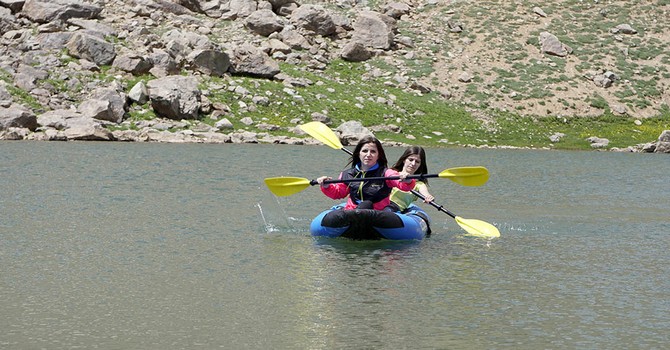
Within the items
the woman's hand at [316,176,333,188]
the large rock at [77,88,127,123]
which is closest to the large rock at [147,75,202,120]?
the large rock at [77,88,127,123]

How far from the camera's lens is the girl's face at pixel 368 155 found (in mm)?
15195

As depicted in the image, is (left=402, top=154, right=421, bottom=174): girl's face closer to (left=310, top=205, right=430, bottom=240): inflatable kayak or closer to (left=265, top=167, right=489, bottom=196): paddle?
(left=265, top=167, right=489, bottom=196): paddle

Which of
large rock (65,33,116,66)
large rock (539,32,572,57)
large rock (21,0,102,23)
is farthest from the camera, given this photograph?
large rock (539,32,572,57)

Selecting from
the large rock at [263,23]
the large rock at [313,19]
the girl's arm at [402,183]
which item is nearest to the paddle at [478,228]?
the girl's arm at [402,183]

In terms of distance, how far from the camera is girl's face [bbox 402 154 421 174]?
1573cm

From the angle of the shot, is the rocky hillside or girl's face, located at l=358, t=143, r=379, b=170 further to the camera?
the rocky hillside

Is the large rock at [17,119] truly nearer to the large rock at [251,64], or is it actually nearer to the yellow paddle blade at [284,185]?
the large rock at [251,64]

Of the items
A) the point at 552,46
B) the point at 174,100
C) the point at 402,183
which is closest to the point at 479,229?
the point at 402,183

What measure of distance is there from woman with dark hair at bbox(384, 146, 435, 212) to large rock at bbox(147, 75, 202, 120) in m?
30.7

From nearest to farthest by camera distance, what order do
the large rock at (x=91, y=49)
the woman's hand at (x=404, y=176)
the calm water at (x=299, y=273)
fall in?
the calm water at (x=299, y=273)
the woman's hand at (x=404, y=176)
the large rock at (x=91, y=49)

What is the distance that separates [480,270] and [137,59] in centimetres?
3994

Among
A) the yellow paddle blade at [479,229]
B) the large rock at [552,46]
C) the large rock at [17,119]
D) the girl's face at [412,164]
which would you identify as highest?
the large rock at [552,46]

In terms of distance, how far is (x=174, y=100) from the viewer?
4528 cm

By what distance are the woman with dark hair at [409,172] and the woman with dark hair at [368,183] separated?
0.94ft
